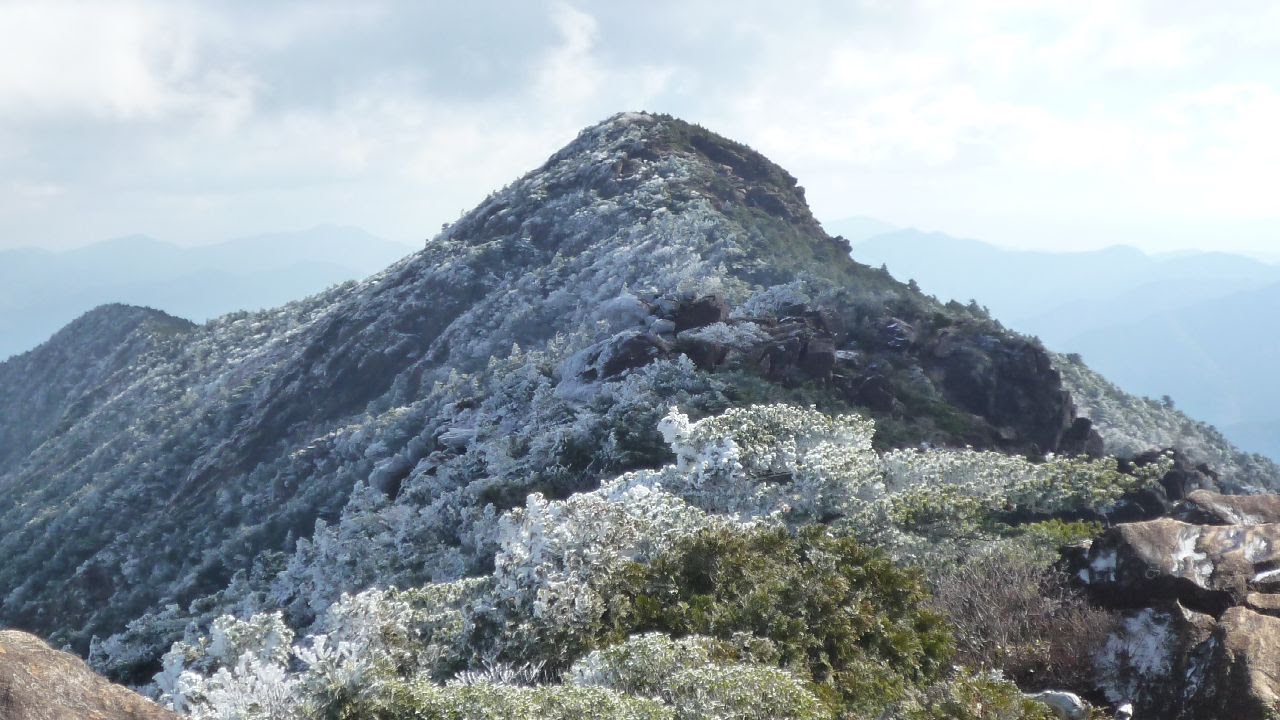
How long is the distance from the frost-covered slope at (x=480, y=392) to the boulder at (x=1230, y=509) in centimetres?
1534

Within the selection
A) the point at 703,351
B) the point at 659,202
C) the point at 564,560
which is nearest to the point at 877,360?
the point at 703,351

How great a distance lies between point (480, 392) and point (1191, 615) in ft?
125

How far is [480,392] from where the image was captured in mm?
48375

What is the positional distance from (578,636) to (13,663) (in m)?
8.26

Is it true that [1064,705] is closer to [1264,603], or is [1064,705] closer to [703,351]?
[1264,603]

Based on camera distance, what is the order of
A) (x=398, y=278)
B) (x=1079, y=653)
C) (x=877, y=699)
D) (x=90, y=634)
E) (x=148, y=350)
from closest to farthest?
(x=877, y=699) < (x=1079, y=653) < (x=90, y=634) < (x=398, y=278) < (x=148, y=350)

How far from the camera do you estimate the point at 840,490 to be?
24375 mm

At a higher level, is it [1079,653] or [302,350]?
[302,350]

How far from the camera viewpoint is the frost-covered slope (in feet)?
122

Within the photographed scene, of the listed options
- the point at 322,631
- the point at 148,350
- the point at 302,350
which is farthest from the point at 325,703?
the point at 148,350

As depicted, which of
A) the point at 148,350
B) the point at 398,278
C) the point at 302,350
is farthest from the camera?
the point at 148,350

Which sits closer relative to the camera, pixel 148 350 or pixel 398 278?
pixel 398 278

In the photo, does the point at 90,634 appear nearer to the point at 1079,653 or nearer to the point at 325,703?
the point at 325,703

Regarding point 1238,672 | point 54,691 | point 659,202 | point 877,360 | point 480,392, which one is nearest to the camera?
point 54,691
